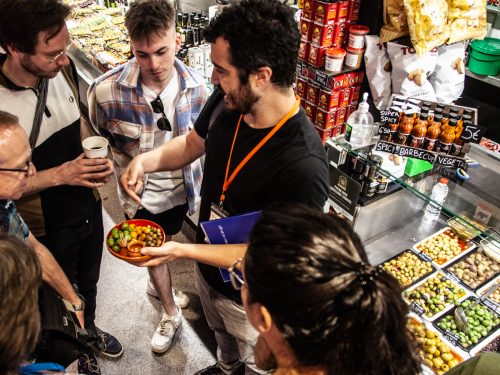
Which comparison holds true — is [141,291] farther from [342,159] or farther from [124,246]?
[342,159]

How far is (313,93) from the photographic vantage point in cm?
304

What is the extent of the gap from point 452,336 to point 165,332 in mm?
1896

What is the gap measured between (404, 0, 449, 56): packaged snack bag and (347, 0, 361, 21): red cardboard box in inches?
17.4

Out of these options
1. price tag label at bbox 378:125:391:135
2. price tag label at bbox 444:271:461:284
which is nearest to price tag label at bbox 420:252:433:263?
price tag label at bbox 444:271:461:284

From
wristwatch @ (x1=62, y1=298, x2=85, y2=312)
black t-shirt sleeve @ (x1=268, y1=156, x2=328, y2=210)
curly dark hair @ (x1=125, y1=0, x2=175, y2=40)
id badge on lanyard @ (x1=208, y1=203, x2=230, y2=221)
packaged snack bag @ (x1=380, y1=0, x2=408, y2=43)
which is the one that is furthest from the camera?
packaged snack bag @ (x1=380, y1=0, x2=408, y2=43)

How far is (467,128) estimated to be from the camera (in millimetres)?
1976

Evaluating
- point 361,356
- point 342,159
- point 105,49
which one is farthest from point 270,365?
point 105,49

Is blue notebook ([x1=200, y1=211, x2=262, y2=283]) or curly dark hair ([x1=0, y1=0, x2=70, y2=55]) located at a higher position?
curly dark hair ([x1=0, y1=0, x2=70, y2=55])

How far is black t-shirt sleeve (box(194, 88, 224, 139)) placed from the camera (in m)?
2.06

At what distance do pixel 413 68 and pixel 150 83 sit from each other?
67.2 inches

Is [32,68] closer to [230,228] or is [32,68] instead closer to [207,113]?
[207,113]

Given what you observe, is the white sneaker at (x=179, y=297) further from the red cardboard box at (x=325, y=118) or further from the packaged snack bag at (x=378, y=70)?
the packaged snack bag at (x=378, y=70)

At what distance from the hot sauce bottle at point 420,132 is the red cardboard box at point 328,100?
902 millimetres

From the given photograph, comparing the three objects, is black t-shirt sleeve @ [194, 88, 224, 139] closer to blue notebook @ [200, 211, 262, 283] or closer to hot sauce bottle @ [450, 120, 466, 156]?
blue notebook @ [200, 211, 262, 283]
